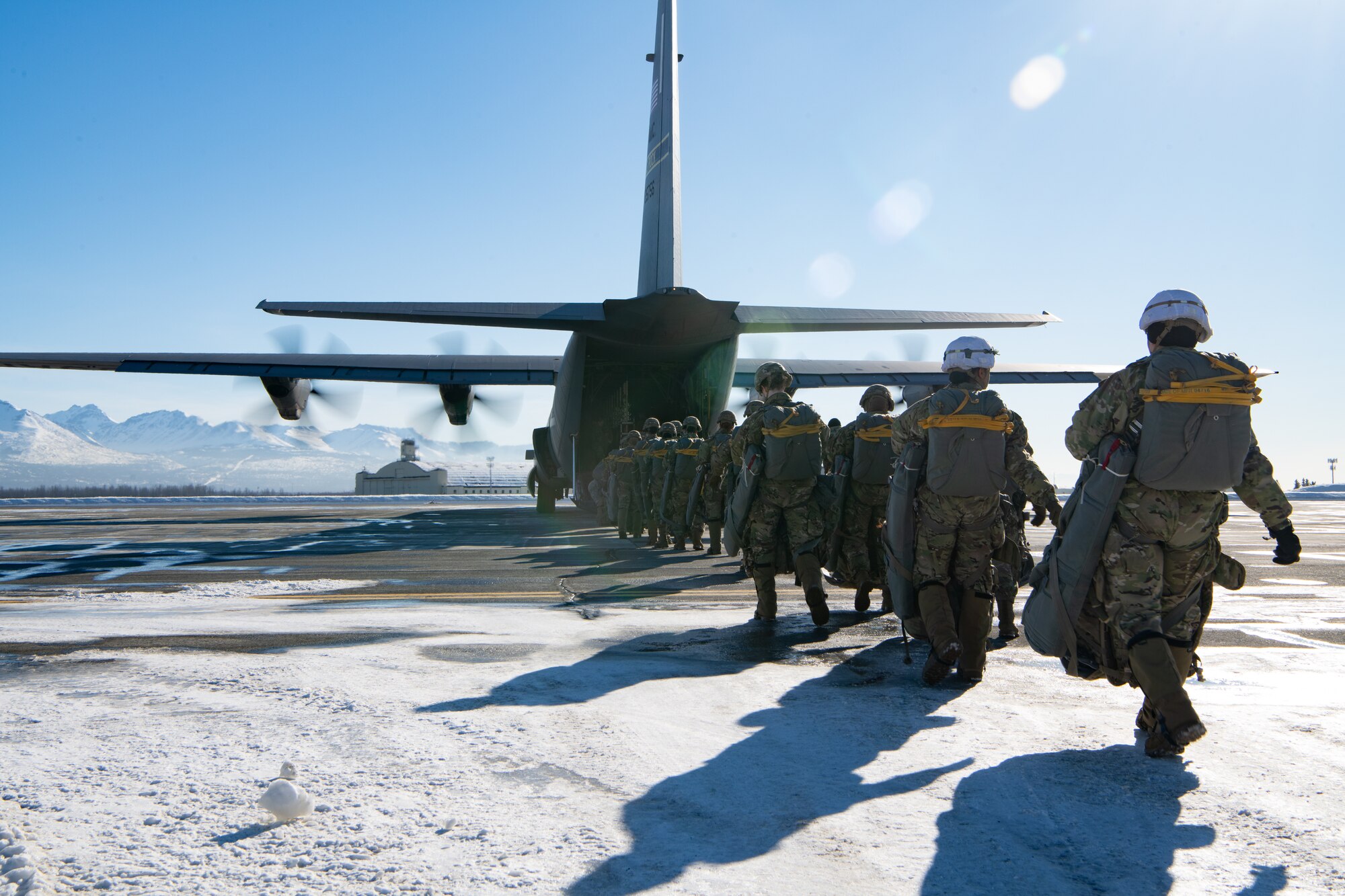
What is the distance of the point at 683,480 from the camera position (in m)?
13.3

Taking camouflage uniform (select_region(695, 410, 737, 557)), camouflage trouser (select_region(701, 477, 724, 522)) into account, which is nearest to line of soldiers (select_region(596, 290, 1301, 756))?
camouflage uniform (select_region(695, 410, 737, 557))

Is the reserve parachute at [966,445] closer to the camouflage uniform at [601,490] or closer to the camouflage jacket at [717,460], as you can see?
the camouflage jacket at [717,460]

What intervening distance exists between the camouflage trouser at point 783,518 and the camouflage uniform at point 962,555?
1.73 m

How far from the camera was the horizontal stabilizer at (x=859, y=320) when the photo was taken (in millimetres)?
15289

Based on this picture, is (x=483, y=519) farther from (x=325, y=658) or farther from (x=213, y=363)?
(x=325, y=658)

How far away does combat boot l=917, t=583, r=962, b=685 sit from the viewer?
485 centimetres

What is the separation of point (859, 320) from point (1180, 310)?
11534mm

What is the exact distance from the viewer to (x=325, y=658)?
514cm

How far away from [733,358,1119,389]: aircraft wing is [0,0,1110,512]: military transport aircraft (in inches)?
1.6

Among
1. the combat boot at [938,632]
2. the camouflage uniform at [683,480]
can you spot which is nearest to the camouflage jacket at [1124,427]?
the combat boot at [938,632]

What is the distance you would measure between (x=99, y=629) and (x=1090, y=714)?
6.33 meters

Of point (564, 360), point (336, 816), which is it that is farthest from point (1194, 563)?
point (564, 360)

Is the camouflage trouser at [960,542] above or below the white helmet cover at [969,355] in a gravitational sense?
below

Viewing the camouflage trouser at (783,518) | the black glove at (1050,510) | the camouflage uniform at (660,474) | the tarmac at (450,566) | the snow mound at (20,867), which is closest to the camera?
the snow mound at (20,867)
